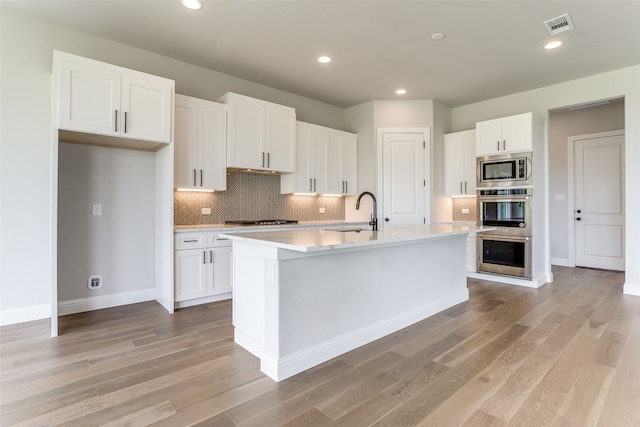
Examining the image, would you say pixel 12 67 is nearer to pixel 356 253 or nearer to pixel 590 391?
pixel 356 253

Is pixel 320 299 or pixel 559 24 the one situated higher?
pixel 559 24

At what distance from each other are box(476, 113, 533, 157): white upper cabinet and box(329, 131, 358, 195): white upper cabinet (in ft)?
6.22

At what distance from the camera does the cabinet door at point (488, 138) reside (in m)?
4.71

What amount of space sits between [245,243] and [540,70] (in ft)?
14.1

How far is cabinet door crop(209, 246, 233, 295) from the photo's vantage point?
3680 millimetres

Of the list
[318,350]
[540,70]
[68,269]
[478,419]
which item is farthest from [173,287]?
[540,70]

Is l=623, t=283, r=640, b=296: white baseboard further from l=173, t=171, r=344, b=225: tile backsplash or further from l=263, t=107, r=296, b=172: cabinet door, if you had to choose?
l=263, t=107, r=296, b=172: cabinet door

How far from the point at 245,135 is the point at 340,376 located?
3.03 metres

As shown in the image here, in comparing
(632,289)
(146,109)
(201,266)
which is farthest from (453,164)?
(146,109)

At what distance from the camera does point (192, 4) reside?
2799 mm

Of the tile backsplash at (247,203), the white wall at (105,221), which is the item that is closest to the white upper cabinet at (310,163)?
the tile backsplash at (247,203)

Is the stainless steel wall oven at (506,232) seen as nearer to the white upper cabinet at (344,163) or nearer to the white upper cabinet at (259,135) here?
the white upper cabinet at (344,163)

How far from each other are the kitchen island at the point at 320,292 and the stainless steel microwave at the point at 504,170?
2.08 m

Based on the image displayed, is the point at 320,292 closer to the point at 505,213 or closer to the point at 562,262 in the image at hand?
the point at 505,213
